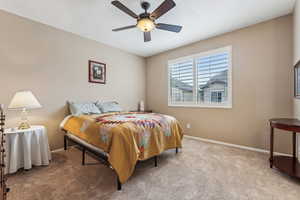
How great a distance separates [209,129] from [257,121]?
3.31 feet

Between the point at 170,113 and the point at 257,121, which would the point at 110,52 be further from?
the point at 257,121

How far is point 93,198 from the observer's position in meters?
1.51

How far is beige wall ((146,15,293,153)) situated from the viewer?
8.31 feet

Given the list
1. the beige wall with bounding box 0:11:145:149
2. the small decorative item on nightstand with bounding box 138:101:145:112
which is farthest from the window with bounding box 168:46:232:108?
the beige wall with bounding box 0:11:145:149

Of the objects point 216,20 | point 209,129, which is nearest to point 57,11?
point 216,20

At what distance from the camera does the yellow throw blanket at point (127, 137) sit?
168cm

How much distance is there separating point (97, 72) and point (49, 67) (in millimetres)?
1037

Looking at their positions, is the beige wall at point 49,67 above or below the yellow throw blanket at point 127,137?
above

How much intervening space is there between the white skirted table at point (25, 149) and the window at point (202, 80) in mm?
3224

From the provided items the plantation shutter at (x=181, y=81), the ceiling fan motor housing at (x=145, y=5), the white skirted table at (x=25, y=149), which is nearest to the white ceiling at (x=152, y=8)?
the ceiling fan motor housing at (x=145, y=5)

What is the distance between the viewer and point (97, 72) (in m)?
3.61

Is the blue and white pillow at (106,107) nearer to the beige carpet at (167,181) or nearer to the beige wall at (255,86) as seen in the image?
the beige carpet at (167,181)

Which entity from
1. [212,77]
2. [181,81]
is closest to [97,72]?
[181,81]

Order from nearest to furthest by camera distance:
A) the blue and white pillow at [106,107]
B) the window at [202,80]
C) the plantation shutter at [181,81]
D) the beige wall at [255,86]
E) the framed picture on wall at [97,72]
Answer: the beige wall at [255,86] → the window at [202,80] → the blue and white pillow at [106,107] → the framed picture on wall at [97,72] → the plantation shutter at [181,81]
